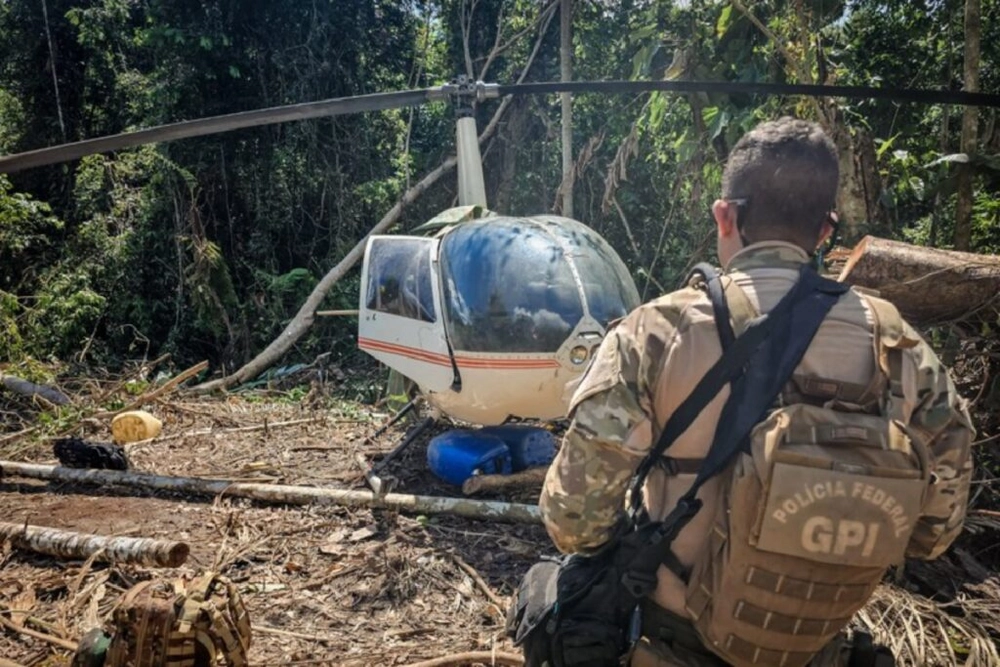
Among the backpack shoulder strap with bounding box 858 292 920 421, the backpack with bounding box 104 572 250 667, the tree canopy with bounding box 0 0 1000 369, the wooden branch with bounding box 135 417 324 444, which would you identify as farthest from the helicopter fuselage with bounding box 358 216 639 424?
the tree canopy with bounding box 0 0 1000 369

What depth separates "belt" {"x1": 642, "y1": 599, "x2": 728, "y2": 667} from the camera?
1.66 metres

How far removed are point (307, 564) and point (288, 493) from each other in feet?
2.72

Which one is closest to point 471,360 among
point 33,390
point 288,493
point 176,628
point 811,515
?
point 288,493

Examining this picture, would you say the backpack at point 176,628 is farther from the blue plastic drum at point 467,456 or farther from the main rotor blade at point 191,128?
the main rotor blade at point 191,128

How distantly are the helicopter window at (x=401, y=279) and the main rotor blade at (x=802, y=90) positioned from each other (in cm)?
149

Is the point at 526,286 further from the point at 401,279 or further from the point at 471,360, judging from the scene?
the point at 401,279

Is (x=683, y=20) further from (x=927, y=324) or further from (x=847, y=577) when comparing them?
(x=847, y=577)

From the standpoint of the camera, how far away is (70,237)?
1318 cm

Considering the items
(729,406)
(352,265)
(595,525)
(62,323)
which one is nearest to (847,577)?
(729,406)

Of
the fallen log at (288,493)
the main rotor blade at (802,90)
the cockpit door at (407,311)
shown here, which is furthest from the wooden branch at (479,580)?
the main rotor blade at (802,90)

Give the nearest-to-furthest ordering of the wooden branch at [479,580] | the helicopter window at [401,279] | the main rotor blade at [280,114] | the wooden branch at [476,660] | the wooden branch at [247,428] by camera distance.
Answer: the wooden branch at [476,660]
the wooden branch at [479,580]
the helicopter window at [401,279]
the main rotor blade at [280,114]
the wooden branch at [247,428]

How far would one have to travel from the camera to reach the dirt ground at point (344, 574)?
11.1 ft

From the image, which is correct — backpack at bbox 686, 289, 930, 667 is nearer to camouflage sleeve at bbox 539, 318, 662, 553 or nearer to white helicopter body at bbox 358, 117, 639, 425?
camouflage sleeve at bbox 539, 318, 662, 553

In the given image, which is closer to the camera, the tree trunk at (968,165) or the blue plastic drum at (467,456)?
the blue plastic drum at (467,456)
